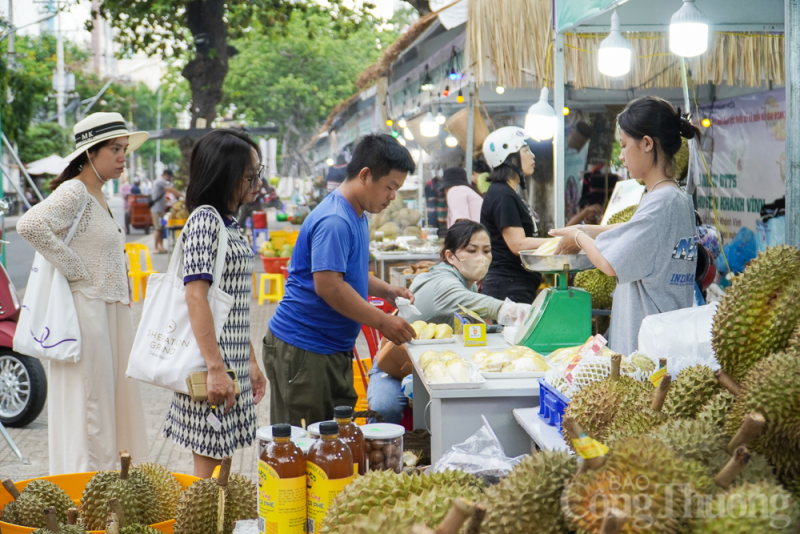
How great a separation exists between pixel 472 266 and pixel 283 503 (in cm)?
301

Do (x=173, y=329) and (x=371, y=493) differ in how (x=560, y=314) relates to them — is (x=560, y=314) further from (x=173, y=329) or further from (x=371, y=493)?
(x=371, y=493)

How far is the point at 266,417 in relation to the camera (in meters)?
5.94

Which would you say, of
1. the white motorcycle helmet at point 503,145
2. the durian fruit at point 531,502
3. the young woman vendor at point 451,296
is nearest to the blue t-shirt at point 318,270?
the young woman vendor at point 451,296

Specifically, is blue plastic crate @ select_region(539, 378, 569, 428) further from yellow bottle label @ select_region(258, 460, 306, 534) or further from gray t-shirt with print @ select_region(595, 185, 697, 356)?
yellow bottle label @ select_region(258, 460, 306, 534)

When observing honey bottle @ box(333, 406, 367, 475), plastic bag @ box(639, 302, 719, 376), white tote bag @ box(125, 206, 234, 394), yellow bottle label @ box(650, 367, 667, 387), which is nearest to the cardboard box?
plastic bag @ box(639, 302, 719, 376)

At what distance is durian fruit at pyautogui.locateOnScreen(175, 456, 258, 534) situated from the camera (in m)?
2.10

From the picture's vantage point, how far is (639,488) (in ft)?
4.05

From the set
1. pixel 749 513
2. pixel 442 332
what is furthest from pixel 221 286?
pixel 749 513

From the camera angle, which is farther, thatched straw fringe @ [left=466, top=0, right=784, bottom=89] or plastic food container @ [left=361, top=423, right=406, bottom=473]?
thatched straw fringe @ [left=466, top=0, right=784, bottom=89]

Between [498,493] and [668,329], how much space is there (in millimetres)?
1533

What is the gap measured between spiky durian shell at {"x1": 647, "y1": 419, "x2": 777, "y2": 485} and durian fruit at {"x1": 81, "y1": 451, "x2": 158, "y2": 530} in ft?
5.12

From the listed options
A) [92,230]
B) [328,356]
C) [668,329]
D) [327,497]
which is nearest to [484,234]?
[328,356]

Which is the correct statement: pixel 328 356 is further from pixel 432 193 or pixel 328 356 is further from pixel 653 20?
pixel 432 193

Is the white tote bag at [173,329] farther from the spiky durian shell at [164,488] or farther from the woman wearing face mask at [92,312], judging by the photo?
the woman wearing face mask at [92,312]
